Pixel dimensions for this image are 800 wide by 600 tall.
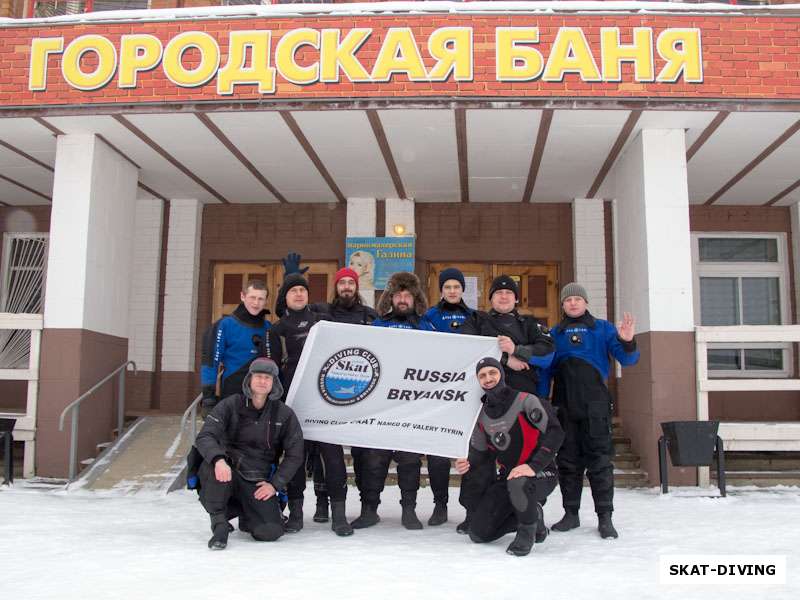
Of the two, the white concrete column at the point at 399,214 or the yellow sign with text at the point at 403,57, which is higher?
the yellow sign with text at the point at 403,57

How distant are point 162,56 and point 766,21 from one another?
580cm

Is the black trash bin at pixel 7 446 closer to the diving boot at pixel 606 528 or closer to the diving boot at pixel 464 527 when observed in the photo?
the diving boot at pixel 464 527

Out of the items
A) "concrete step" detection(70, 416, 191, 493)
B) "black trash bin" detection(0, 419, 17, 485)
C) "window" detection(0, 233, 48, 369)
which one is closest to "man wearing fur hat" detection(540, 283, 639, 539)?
"concrete step" detection(70, 416, 191, 493)

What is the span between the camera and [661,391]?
704 centimetres

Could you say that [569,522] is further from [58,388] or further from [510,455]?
[58,388]

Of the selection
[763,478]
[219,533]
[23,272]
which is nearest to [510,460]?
[219,533]

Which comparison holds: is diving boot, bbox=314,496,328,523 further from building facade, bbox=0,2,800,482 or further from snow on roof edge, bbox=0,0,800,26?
snow on roof edge, bbox=0,0,800,26

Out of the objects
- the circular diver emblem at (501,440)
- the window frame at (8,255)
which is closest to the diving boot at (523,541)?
the circular diver emblem at (501,440)

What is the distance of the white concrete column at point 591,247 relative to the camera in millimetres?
9695

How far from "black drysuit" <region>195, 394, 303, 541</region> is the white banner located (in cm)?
30

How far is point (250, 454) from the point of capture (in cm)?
448

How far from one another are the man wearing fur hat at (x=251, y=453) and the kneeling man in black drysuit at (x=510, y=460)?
1.13 m

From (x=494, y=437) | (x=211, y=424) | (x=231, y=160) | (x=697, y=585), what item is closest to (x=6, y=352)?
(x=231, y=160)

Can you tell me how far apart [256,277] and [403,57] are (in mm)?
4490
